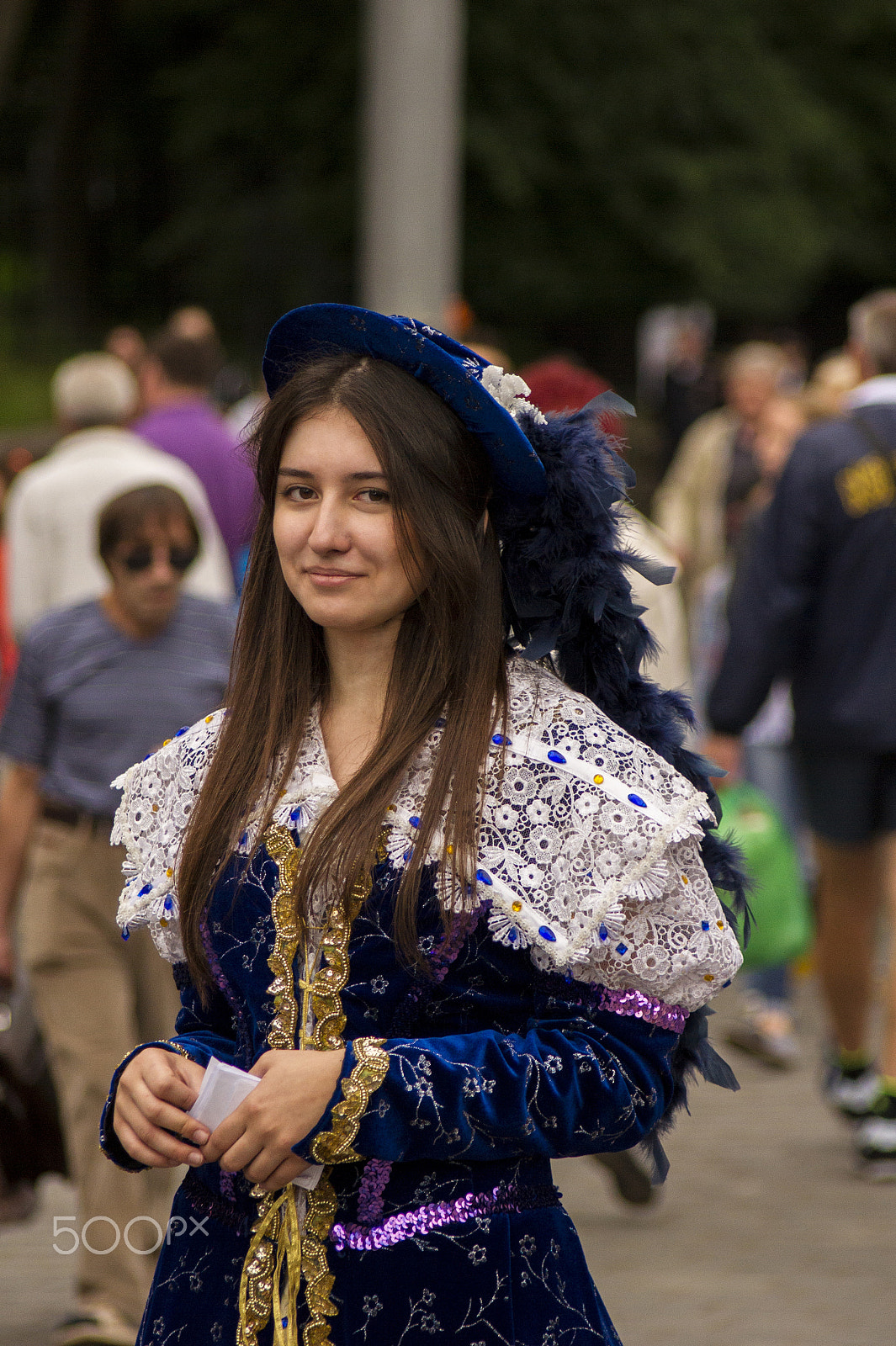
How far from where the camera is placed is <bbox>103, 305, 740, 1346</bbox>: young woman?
2014 millimetres

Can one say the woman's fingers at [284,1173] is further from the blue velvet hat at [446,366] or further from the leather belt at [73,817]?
the leather belt at [73,817]

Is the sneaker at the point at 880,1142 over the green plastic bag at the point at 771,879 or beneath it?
beneath

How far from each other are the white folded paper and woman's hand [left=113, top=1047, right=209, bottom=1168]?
0.5 inches

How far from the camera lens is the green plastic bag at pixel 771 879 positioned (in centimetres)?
592

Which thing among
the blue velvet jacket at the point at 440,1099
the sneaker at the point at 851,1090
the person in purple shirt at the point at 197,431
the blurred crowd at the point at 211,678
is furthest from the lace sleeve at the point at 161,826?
the person in purple shirt at the point at 197,431

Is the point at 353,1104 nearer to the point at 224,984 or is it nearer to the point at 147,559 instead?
the point at 224,984

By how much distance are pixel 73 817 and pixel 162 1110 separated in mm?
2272

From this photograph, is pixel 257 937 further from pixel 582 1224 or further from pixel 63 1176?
pixel 582 1224

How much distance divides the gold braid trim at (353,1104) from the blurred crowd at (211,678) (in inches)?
24.9

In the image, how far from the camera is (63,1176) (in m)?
4.26

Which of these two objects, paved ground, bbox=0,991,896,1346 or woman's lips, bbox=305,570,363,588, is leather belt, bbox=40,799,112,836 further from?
woman's lips, bbox=305,570,363,588

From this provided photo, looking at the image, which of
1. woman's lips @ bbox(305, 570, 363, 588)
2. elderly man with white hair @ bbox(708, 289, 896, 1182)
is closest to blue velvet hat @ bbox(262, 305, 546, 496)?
woman's lips @ bbox(305, 570, 363, 588)

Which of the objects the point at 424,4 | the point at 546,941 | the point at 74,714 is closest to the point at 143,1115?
the point at 546,941

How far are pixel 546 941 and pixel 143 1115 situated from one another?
47 cm
